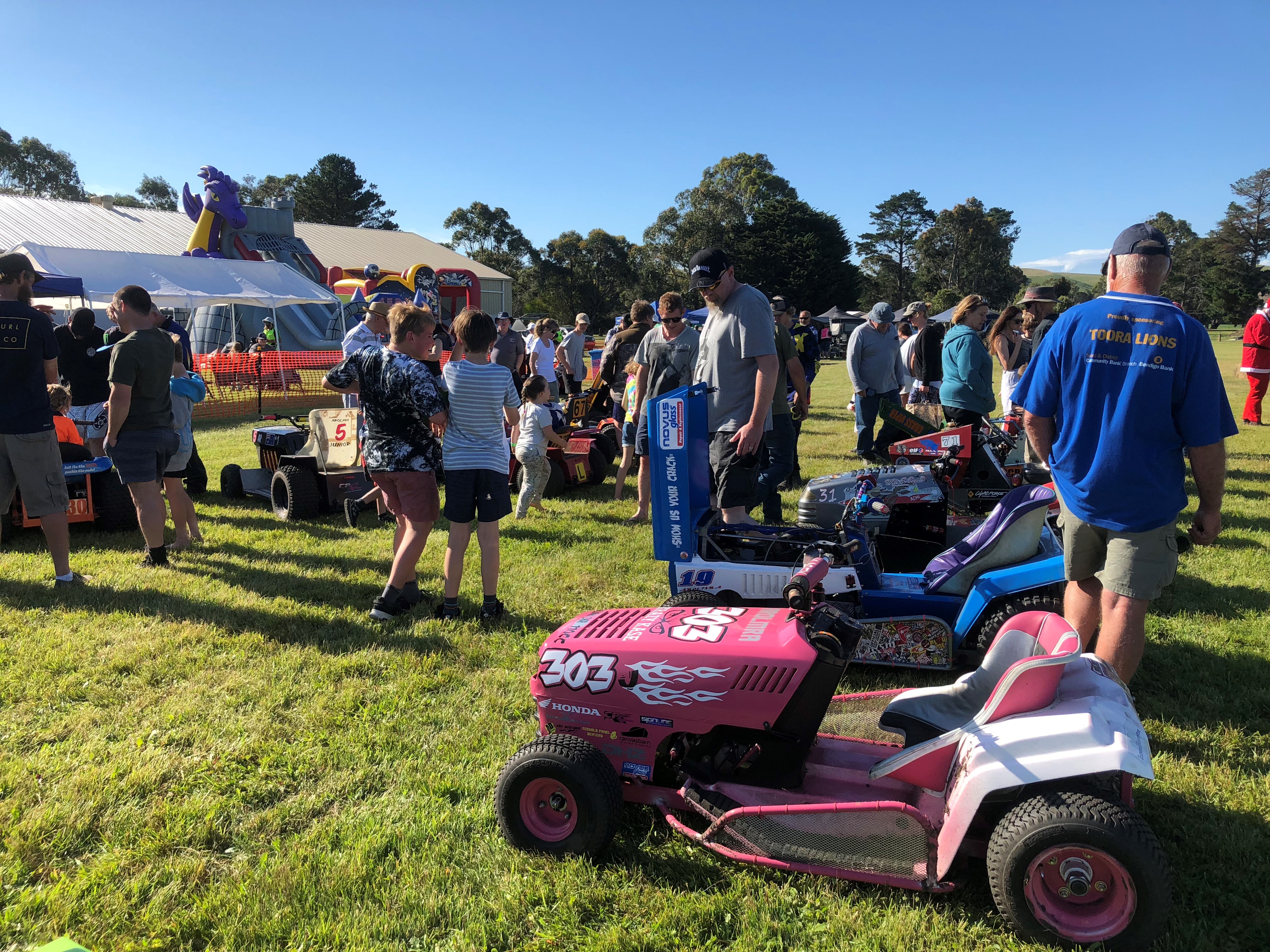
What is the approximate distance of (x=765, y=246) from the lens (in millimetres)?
59875

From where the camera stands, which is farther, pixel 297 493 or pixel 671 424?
pixel 297 493

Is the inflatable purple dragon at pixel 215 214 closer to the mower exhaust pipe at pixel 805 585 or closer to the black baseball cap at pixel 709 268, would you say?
the black baseball cap at pixel 709 268

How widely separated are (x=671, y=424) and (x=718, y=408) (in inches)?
26.6

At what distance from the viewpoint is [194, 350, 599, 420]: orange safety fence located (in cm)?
1752

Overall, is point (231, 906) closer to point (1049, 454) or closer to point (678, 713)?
point (678, 713)

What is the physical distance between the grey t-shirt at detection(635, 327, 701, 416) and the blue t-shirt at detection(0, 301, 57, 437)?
4.42 meters

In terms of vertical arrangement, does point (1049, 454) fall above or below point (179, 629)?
above

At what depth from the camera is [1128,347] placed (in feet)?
9.86

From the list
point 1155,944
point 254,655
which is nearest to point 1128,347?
point 1155,944

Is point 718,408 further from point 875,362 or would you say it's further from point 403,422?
point 875,362

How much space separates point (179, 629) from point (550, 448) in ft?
14.6

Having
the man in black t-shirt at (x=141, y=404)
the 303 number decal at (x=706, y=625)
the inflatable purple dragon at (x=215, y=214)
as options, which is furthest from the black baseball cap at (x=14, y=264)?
the inflatable purple dragon at (x=215, y=214)

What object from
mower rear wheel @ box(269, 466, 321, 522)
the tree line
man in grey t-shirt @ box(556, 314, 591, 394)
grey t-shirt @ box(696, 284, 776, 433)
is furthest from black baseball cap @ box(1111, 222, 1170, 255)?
the tree line

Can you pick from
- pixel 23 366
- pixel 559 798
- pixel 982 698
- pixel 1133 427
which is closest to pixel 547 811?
pixel 559 798
